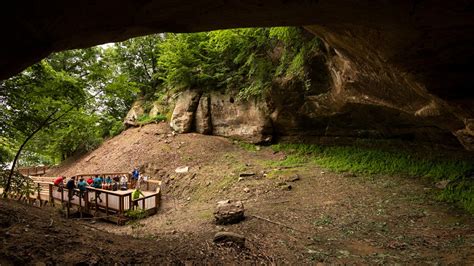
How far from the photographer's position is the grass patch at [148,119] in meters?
18.6

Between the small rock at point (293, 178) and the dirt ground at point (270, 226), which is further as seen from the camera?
the small rock at point (293, 178)

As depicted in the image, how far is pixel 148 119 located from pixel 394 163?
1588 centimetres

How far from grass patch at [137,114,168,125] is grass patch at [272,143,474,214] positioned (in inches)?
347

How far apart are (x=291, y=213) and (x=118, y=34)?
6773mm

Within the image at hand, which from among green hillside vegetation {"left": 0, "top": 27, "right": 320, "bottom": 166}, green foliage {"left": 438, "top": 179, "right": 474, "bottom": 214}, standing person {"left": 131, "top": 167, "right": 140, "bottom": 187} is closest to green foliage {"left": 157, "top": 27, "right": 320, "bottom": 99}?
green hillside vegetation {"left": 0, "top": 27, "right": 320, "bottom": 166}

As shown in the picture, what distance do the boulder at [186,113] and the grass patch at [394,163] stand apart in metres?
6.05

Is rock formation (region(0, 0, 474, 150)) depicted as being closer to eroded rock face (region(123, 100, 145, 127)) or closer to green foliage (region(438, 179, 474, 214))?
green foliage (region(438, 179, 474, 214))

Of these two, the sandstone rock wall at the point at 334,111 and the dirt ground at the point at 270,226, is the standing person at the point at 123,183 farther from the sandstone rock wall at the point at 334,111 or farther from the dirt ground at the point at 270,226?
the sandstone rock wall at the point at 334,111

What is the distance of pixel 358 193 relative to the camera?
29.6ft

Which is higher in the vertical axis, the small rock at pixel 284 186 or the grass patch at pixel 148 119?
the grass patch at pixel 148 119

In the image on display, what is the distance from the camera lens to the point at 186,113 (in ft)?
56.1

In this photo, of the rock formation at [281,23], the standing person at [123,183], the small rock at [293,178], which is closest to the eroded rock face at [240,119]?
the small rock at [293,178]

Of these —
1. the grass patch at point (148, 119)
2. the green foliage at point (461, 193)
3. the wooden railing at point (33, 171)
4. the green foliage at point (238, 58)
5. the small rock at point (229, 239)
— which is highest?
the green foliage at point (238, 58)

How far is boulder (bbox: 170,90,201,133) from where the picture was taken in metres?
17.0
